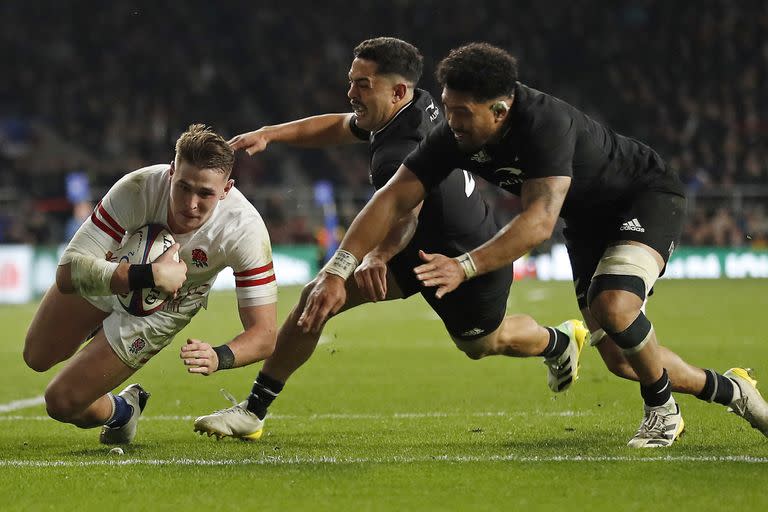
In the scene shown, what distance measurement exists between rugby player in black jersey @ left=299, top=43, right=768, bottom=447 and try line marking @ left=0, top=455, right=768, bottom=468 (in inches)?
16.0

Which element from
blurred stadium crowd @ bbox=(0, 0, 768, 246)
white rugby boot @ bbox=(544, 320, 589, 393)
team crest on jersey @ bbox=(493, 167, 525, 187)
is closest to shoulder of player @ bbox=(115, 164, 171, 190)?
team crest on jersey @ bbox=(493, 167, 525, 187)

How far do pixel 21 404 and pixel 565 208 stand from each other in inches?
181

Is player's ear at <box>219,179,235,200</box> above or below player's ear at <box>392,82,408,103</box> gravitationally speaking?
below

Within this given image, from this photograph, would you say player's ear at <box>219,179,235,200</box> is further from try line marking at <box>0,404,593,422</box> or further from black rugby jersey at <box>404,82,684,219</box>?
try line marking at <box>0,404,593,422</box>

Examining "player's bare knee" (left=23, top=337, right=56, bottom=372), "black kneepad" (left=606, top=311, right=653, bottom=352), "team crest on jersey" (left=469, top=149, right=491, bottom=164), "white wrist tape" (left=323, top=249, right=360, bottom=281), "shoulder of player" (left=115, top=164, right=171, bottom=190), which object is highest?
"shoulder of player" (left=115, top=164, right=171, bottom=190)

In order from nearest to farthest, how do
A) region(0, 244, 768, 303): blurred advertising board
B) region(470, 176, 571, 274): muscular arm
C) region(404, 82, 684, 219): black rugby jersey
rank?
region(470, 176, 571, 274): muscular arm < region(404, 82, 684, 219): black rugby jersey < region(0, 244, 768, 303): blurred advertising board

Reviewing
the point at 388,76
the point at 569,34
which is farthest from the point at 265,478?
the point at 569,34

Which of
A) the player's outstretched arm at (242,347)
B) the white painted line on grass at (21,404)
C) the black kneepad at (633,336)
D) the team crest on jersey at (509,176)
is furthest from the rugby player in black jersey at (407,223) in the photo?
the white painted line on grass at (21,404)

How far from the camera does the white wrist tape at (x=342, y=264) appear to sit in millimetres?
5461

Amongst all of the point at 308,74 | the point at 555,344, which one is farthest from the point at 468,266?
the point at 308,74

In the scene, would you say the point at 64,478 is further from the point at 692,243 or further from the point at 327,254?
the point at 692,243

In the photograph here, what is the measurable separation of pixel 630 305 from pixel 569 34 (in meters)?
27.2

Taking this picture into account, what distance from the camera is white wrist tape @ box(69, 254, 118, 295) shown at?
593 centimetres

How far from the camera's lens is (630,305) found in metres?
5.87
